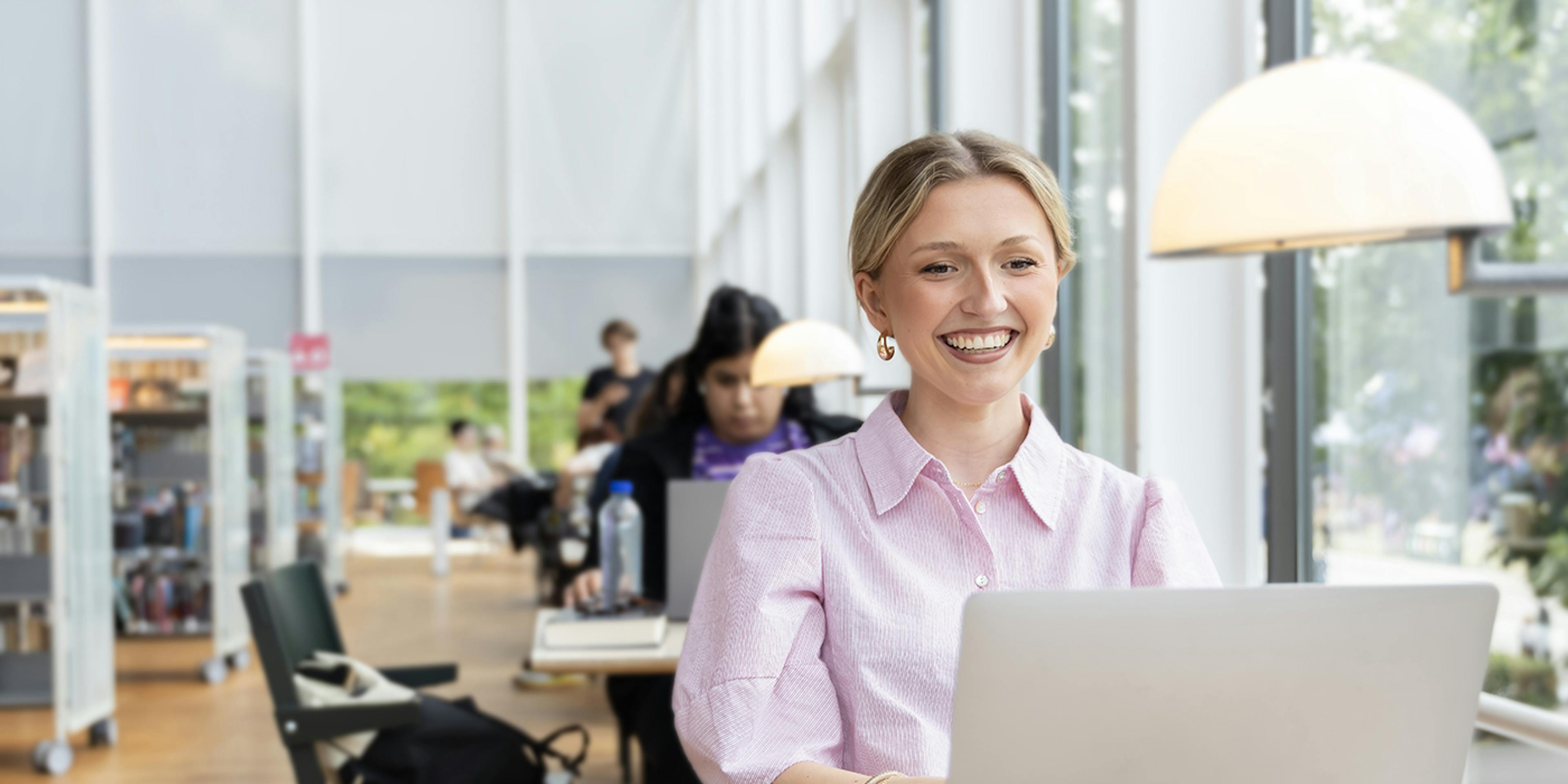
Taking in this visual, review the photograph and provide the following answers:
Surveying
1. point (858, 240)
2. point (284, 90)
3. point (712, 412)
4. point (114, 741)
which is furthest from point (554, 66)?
point (858, 240)

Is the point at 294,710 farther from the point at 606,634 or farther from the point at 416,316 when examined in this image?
the point at 416,316

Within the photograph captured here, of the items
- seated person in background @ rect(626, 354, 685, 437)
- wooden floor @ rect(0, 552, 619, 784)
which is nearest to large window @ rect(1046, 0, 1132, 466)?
seated person in background @ rect(626, 354, 685, 437)

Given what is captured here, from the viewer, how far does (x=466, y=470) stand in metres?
11.6

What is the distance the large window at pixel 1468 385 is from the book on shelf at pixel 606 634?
1472 millimetres

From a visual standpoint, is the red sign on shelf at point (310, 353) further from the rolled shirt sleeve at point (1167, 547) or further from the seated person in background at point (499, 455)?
the rolled shirt sleeve at point (1167, 547)

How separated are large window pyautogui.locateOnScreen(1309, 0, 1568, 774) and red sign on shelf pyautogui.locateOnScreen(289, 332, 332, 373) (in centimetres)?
859

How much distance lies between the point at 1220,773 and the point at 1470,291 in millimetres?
437

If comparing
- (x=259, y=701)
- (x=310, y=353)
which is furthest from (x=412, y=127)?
(x=259, y=701)

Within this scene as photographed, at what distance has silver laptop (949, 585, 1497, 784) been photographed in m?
0.88

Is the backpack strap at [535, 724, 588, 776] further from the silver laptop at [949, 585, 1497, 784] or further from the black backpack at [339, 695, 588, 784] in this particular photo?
the silver laptop at [949, 585, 1497, 784]

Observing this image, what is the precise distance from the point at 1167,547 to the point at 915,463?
0.25 meters

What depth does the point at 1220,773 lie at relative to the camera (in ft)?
2.92

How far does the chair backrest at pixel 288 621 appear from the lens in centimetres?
304

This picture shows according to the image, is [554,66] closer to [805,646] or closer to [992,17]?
[992,17]
